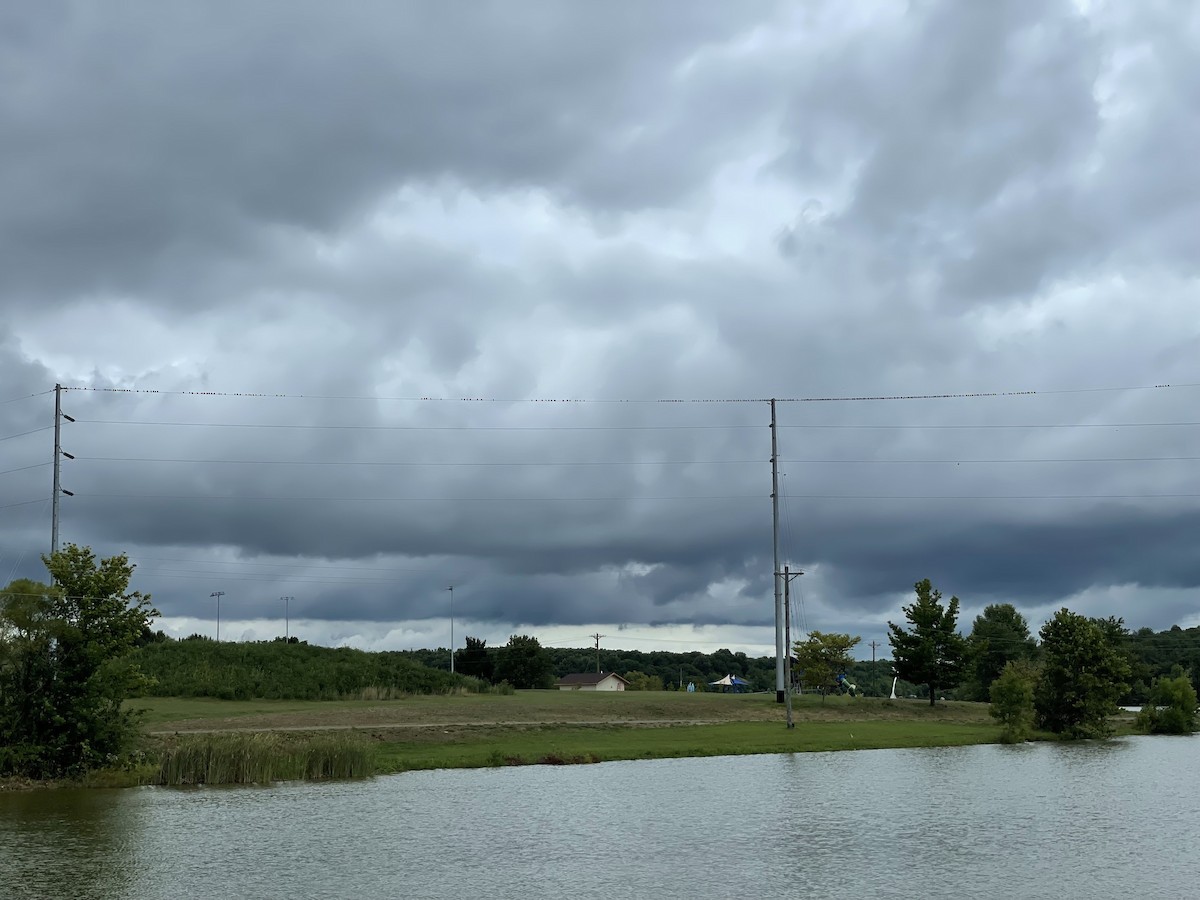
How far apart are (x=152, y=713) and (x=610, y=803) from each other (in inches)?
1198

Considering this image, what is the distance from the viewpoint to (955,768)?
53.8m

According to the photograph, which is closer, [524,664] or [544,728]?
[544,728]

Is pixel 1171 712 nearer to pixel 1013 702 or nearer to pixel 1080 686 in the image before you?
pixel 1080 686

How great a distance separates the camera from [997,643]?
502 ft

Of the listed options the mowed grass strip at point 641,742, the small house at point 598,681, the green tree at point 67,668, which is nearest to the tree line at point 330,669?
the green tree at point 67,668

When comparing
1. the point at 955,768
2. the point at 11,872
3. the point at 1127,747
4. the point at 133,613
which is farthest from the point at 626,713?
the point at 11,872

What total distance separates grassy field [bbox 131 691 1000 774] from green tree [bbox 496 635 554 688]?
43429 mm

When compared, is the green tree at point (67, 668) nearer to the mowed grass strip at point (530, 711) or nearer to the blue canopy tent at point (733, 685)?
the mowed grass strip at point (530, 711)

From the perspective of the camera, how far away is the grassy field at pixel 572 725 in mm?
56156

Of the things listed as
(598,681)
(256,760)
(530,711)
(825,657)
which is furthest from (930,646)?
(598,681)

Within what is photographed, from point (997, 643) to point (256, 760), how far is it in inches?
4949

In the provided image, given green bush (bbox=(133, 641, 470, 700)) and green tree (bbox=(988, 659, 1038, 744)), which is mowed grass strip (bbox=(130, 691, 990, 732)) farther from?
A: green tree (bbox=(988, 659, 1038, 744))

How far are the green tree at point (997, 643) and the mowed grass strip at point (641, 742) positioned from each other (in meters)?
66.6

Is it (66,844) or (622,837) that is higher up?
(66,844)
